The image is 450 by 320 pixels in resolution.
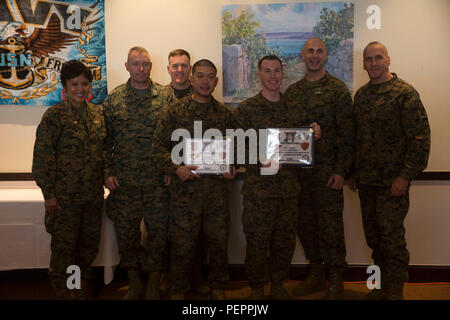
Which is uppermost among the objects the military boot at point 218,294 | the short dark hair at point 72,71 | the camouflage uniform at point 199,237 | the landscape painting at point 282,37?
the landscape painting at point 282,37

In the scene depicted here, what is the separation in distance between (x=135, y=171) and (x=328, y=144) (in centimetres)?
148

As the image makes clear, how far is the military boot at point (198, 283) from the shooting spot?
2.98 metres

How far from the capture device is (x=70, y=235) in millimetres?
2529

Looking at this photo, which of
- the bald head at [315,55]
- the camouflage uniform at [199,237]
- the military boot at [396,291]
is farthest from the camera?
the camouflage uniform at [199,237]

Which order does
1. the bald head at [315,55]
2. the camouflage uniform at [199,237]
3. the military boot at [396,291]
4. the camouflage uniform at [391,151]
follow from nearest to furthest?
the camouflage uniform at [391,151] < the military boot at [396,291] < the bald head at [315,55] < the camouflage uniform at [199,237]

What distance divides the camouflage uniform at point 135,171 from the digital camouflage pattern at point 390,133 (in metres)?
1.53

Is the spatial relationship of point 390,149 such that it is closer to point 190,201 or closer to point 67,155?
point 190,201

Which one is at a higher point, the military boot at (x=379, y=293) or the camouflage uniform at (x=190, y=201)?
the camouflage uniform at (x=190, y=201)

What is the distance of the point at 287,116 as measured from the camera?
2639 mm

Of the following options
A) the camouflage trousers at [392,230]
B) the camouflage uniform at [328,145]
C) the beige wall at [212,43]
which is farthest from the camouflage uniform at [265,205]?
the beige wall at [212,43]

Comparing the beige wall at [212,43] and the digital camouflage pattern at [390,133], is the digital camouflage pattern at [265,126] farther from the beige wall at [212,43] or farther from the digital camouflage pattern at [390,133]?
the beige wall at [212,43]

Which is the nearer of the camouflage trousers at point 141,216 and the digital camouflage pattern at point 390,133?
the digital camouflage pattern at point 390,133

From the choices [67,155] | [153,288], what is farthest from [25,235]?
[153,288]
